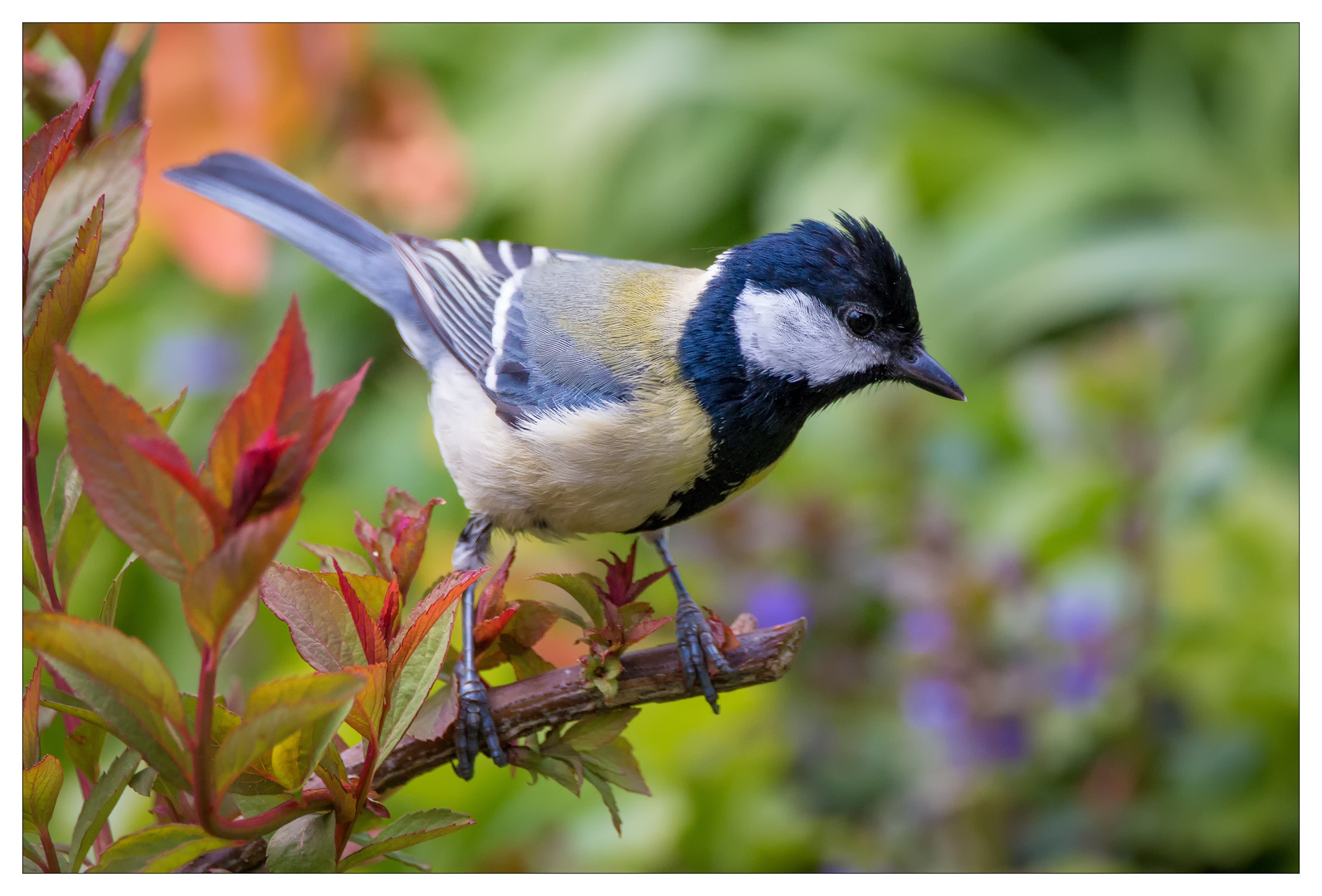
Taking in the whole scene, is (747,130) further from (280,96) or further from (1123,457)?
(280,96)

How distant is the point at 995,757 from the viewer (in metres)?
1.59

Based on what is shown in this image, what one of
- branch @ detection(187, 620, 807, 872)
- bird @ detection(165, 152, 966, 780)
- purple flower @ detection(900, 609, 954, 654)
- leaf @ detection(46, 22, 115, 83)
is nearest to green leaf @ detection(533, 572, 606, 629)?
branch @ detection(187, 620, 807, 872)

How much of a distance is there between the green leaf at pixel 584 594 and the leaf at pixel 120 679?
247 millimetres

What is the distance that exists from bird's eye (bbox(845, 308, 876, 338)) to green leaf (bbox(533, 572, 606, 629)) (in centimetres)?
38

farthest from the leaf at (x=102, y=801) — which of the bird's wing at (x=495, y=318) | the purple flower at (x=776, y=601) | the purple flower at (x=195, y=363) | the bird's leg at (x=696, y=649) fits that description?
the purple flower at (x=195, y=363)

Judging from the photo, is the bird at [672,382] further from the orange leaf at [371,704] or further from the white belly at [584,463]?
the orange leaf at [371,704]

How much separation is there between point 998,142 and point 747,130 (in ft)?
2.06

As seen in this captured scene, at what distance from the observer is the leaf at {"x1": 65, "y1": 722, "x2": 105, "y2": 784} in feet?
2.14

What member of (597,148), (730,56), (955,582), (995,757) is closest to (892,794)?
(995,757)

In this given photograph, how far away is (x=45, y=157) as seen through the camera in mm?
603

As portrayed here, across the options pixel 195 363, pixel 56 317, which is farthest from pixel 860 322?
pixel 195 363

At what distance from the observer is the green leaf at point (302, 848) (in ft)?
1.88

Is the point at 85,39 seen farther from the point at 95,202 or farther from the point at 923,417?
the point at 923,417

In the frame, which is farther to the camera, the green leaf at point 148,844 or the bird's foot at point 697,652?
the bird's foot at point 697,652
